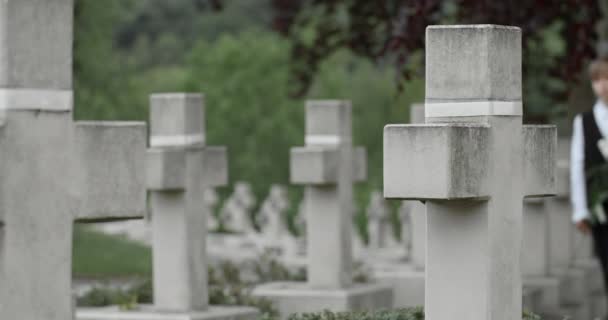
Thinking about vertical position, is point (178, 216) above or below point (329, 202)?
below

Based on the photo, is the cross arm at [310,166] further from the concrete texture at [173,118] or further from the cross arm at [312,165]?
the concrete texture at [173,118]

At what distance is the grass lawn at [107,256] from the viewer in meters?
20.3

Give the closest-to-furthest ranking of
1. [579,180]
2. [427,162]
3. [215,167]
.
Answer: [427,162] → [579,180] → [215,167]

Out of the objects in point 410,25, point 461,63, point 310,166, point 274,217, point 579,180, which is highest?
point 410,25

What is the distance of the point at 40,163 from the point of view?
19.2 ft

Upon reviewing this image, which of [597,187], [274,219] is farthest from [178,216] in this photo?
[274,219]

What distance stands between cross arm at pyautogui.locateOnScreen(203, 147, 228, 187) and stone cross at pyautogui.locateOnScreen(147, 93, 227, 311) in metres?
0.21

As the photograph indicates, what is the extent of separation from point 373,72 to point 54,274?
1878 inches

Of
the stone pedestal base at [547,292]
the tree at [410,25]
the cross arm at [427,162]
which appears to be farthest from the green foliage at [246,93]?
the cross arm at [427,162]

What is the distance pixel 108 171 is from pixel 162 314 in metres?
3.76

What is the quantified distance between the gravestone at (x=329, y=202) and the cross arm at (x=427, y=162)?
5379mm

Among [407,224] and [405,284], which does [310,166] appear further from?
[407,224]

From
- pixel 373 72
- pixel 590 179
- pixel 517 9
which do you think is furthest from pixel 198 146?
pixel 373 72

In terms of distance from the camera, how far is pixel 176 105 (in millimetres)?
10062
